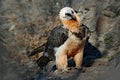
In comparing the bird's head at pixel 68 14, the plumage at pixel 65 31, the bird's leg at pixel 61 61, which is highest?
the bird's head at pixel 68 14

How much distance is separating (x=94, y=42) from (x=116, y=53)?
1061 millimetres

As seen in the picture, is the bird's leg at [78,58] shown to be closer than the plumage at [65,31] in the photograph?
No

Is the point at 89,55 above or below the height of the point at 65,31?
below

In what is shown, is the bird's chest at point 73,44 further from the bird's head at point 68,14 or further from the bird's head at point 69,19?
the bird's head at point 68,14

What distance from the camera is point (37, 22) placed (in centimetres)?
1348

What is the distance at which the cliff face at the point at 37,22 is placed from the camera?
12461 millimetres

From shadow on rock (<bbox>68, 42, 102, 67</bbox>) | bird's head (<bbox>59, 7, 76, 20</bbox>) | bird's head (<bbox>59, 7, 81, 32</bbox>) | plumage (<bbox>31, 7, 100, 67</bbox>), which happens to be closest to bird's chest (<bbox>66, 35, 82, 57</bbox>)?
plumage (<bbox>31, 7, 100, 67</bbox>)

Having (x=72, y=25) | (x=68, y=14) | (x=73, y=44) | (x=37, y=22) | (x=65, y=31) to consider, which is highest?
(x=37, y=22)

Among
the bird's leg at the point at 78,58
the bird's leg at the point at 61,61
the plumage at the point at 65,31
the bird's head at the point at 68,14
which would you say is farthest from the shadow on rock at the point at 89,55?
the bird's head at the point at 68,14

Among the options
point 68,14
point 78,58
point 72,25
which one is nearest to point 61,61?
point 78,58

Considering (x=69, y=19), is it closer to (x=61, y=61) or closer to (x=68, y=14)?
(x=68, y=14)

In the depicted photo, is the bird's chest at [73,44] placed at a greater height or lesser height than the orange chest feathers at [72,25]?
lesser

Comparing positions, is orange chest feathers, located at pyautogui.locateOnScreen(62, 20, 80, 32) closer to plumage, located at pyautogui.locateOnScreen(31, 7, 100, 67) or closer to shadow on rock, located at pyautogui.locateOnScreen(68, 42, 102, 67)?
plumage, located at pyautogui.locateOnScreen(31, 7, 100, 67)

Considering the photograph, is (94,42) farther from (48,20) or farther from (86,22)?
(48,20)
